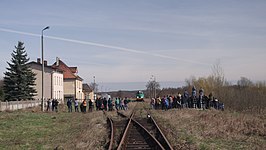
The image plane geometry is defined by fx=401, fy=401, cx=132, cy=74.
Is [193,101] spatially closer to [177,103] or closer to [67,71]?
[177,103]

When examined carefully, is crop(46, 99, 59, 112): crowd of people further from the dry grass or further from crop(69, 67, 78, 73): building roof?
crop(69, 67, 78, 73): building roof

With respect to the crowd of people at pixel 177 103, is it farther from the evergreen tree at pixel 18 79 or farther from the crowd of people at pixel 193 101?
the evergreen tree at pixel 18 79

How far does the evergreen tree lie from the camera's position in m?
55.7

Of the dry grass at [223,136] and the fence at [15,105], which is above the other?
the fence at [15,105]

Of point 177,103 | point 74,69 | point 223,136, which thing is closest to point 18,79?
point 177,103

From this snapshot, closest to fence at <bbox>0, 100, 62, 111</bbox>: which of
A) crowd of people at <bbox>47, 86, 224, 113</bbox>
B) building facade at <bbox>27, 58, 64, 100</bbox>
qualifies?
crowd of people at <bbox>47, 86, 224, 113</bbox>

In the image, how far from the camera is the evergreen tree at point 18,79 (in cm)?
5569

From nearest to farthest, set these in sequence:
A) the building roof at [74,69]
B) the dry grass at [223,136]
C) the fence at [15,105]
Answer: the dry grass at [223,136], the fence at [15,105], the building roof at [74,69]

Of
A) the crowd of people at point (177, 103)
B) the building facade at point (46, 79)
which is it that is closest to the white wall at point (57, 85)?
the building facade at point (46, 79)

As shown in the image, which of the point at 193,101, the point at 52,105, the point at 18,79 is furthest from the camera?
the point at 18,79

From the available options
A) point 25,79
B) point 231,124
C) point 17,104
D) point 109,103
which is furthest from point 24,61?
point 231,124

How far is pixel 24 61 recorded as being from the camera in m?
57.3

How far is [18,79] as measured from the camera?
56.4m

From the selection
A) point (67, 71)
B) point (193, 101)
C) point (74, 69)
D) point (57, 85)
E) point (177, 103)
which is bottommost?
point (177, 103)
